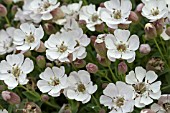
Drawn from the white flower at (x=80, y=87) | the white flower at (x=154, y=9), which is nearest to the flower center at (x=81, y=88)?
the white flower at (x=80, y=87)

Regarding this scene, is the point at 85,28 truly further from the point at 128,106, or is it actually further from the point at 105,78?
the point at 128,106

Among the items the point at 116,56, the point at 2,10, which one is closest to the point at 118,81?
the point at 116,56

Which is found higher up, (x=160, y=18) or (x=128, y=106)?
(x=160, y=18)

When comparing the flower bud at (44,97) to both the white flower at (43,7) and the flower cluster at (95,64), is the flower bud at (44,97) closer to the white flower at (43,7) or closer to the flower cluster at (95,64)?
the flower cluster at (95,64)

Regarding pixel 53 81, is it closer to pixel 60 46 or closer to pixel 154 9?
pixel 60 46

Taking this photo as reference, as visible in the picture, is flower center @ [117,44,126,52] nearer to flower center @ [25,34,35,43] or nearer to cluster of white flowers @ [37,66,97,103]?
cluster of white flowers @ [37,66,97,103]
